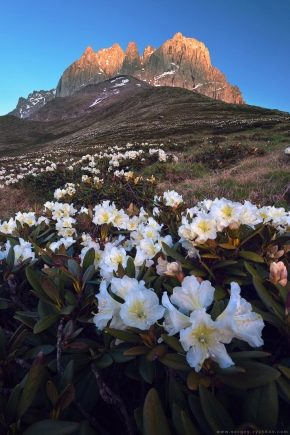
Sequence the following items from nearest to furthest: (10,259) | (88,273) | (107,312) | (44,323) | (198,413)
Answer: (198,413)
(107,312)
(44,323)
(88,273)
(10,259)

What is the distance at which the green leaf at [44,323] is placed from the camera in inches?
60.4

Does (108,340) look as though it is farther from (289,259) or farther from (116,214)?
(116,214)

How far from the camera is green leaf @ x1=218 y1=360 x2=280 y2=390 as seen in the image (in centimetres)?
111

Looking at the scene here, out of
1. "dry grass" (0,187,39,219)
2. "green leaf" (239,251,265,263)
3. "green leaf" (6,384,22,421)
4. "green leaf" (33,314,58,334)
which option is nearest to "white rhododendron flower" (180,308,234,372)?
"green leaf" (6,384,22,421)

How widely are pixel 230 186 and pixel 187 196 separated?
935 millimetres

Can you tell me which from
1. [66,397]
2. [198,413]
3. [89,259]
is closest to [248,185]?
[89,259]

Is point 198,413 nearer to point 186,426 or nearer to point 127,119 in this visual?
A: point 186,426

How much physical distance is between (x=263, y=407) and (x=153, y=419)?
1.18 ft

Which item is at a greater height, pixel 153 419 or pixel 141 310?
pixel 141 310

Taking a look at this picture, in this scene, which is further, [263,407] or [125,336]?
[125,336]

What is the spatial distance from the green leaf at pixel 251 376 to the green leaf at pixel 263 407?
0.09 ft

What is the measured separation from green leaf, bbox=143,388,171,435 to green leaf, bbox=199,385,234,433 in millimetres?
135

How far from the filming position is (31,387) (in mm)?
1167

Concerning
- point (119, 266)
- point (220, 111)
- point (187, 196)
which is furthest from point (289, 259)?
point (220, 111)
